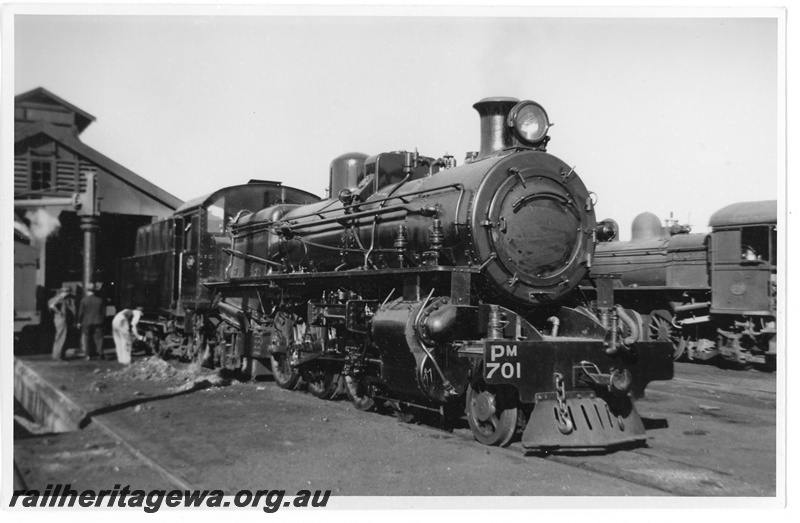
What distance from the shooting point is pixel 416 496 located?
17.9 feet

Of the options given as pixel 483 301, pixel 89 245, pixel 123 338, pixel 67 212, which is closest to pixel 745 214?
pixel 483 301

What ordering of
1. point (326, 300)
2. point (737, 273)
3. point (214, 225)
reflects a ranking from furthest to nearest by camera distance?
point (737, 273), point (214, 225), point (326, 300)

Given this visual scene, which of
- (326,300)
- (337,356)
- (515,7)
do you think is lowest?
Answer: (337,356)

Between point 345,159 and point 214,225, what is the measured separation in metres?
3.67

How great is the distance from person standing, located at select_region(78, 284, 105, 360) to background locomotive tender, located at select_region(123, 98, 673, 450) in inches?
265

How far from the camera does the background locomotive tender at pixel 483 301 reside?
673cm

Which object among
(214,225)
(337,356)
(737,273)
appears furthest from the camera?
(737,273)

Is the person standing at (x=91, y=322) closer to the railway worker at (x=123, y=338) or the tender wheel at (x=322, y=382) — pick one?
the railway worker at (x=123, y=338)

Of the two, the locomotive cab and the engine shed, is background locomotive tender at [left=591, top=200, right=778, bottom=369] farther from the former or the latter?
the engine shed

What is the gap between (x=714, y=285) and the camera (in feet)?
48.4

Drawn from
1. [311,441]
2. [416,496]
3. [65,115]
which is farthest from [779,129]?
[65,115]

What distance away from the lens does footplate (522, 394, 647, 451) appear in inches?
254

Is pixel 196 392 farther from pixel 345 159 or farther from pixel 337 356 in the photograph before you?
pixel 345 159

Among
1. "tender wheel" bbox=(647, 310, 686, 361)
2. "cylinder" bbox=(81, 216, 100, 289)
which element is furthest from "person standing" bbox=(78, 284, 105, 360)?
"tender wheel" bbox=(647, 310, 686, 361)
